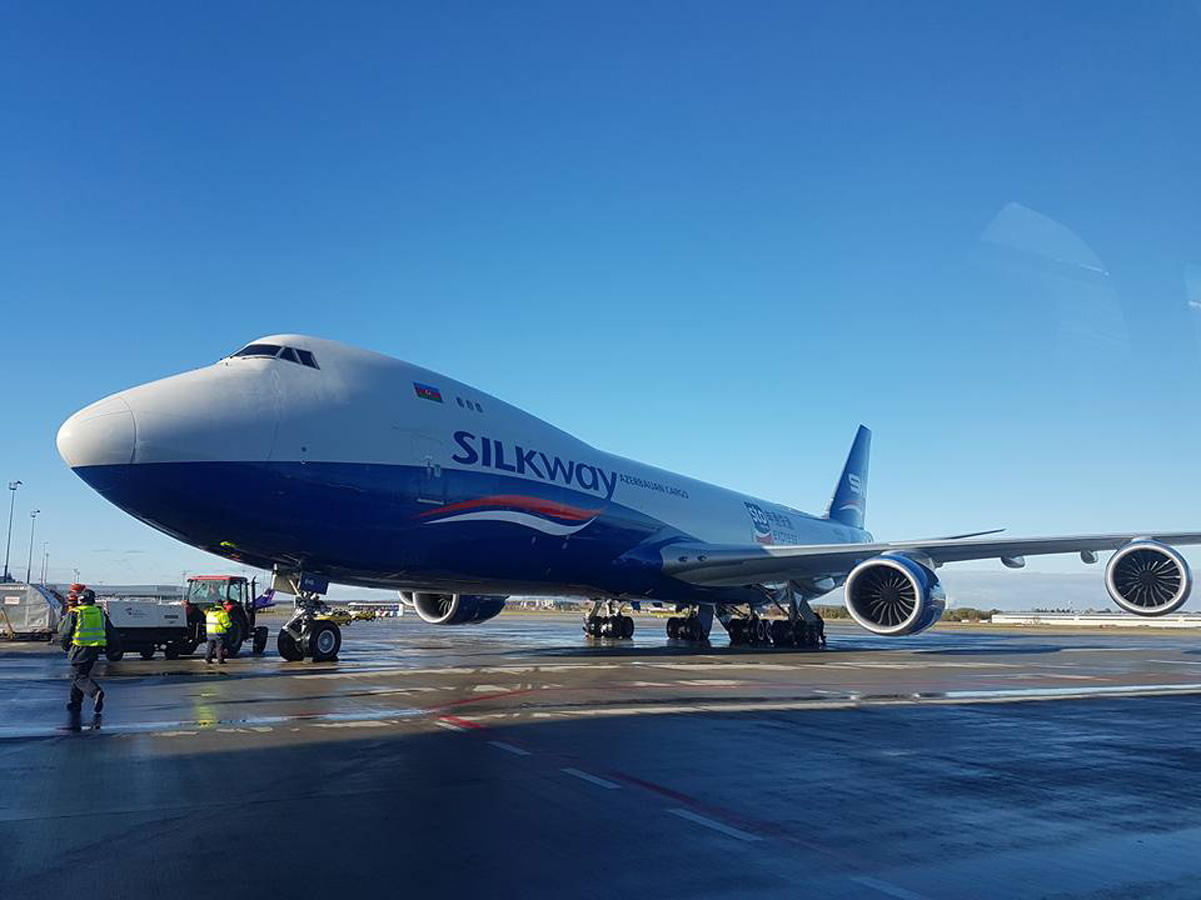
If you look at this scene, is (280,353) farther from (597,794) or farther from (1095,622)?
(1095,622)

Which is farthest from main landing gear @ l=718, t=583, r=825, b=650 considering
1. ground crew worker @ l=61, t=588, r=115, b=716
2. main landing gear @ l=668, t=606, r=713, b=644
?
ground crew worker @ l=61, t=588, r=115, b=716

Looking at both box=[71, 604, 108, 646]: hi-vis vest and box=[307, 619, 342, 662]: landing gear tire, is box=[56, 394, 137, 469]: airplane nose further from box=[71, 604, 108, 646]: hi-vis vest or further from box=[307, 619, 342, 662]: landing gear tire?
box=[307, 619, 342, 662]: landing gear tire

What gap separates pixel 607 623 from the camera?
3183cm

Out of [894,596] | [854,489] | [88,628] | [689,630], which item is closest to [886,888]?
[88,628]

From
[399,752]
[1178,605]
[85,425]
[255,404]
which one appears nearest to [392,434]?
[255,404]

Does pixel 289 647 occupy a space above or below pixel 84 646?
below

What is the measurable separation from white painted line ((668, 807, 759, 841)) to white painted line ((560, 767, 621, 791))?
77cm

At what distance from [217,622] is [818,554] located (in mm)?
14031

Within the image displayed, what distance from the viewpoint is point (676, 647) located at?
2683 centimetres

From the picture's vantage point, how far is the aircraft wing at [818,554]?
2217cm

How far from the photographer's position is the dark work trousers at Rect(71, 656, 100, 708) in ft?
33.5

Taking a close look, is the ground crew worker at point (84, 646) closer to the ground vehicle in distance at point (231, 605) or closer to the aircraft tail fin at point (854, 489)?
the ground vehicle in distance at point (231, 605)

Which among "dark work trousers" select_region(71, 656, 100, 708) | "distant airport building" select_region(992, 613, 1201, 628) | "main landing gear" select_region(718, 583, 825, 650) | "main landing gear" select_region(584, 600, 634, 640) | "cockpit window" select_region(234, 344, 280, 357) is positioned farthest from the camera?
"distant airport building" select_region(992, 613, 1201, 628)

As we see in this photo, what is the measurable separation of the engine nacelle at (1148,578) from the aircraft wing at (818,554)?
1.48 ft
